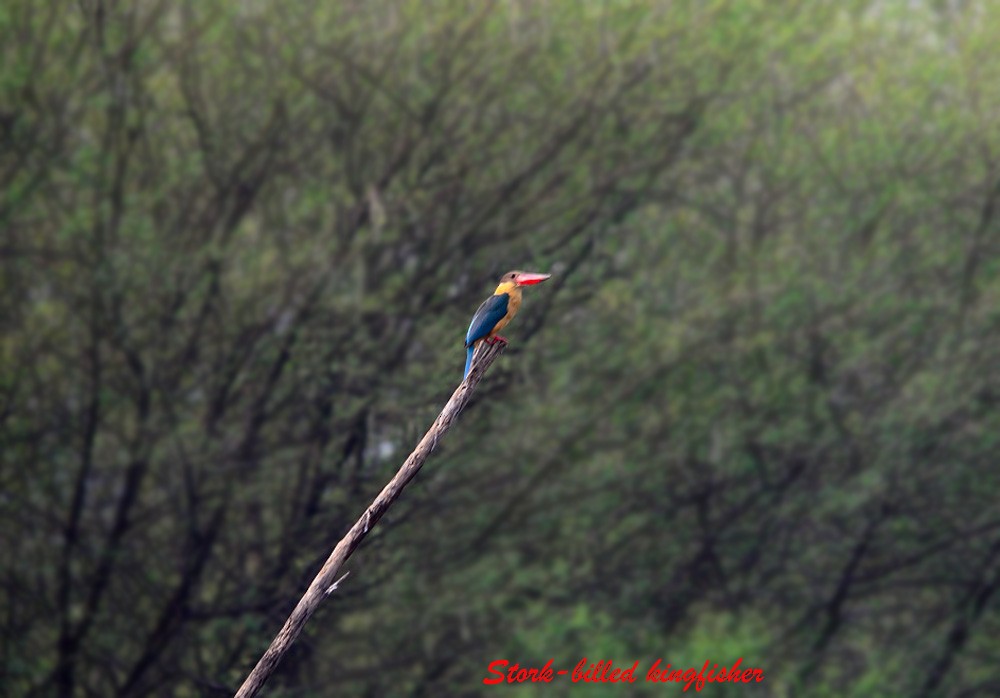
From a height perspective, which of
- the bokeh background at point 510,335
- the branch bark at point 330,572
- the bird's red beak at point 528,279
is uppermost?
the bokeh background at point 510,335

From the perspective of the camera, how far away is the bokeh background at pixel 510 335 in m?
13.9

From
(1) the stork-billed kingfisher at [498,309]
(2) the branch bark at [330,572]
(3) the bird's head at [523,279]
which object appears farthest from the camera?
(1) the stork-billed kingfisher at [498,309]

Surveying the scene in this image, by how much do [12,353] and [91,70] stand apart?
2970 mm

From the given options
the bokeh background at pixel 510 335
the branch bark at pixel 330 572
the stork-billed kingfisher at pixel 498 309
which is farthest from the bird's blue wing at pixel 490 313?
the bokeh background at pixel 510 335

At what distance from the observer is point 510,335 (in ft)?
44.3

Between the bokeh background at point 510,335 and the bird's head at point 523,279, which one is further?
the bokeh background at point 510,335

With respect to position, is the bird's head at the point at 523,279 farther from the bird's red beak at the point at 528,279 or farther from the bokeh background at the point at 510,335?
the bokeh background at the point at 510,335

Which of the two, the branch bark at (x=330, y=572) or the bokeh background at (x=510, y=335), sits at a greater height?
the bokeh background at (x=510, y=335)

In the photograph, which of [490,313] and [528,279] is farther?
[490,313]

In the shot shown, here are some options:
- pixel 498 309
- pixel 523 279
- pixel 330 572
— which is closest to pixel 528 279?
pixel 523 279

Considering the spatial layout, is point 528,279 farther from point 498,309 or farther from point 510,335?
point 510,335

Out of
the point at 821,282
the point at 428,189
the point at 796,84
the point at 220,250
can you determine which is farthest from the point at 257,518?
the point at 796,84

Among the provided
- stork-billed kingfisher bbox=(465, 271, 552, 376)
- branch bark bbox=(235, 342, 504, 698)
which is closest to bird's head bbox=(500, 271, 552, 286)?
stork-billed kingfisher bbox=(465, 271, 552, 376)

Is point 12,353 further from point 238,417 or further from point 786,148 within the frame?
point 786,148
